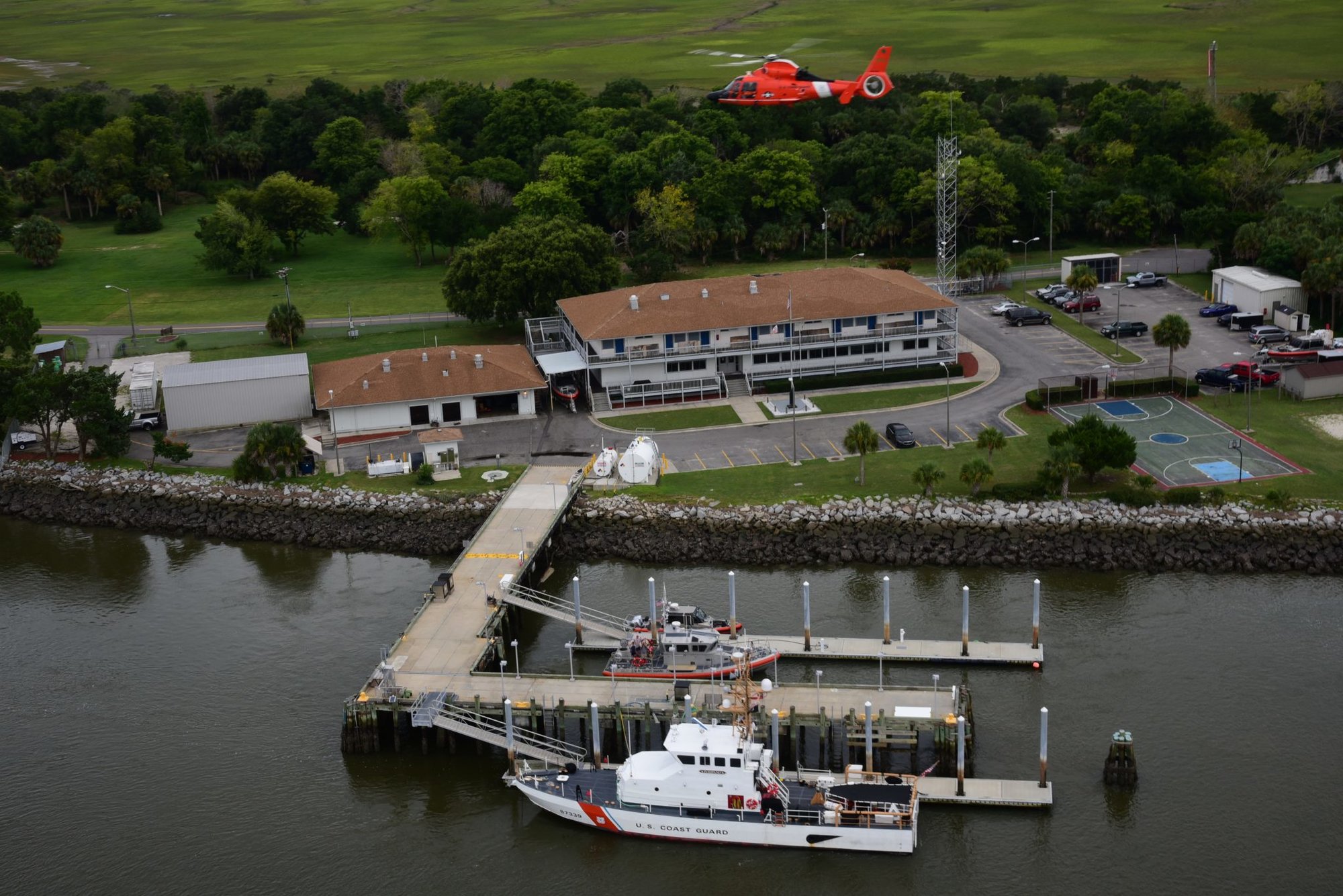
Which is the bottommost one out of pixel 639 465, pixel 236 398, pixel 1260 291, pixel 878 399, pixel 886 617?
pixel 886 617

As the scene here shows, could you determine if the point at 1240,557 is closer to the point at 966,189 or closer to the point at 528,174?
the point at 966,189

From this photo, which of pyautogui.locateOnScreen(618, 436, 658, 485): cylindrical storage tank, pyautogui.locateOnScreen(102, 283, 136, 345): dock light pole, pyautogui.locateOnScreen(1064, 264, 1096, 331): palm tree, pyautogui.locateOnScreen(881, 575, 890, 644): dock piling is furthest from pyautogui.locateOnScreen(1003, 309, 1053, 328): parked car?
pyautogui.locateOnScreen(102, 283, 136, 345): dock light pole

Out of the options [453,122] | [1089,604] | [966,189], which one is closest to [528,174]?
[453,122]

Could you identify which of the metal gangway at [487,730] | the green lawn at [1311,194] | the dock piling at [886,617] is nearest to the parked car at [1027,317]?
the green lawn at [1311,194]

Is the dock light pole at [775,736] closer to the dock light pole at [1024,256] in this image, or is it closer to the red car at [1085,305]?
the red car at [1085,305]

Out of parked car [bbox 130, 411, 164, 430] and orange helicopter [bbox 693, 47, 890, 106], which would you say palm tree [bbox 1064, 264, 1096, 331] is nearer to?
orange helicopter [bbox 693, 47, 890, 106]

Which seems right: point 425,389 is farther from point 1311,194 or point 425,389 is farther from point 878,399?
point 1311,194

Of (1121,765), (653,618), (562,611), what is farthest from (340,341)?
(1121,765)
